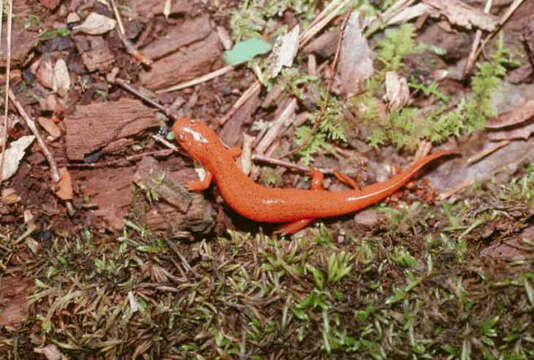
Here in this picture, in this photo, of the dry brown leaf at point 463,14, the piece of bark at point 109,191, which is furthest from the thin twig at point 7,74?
the dry brown leaf at point 463,14

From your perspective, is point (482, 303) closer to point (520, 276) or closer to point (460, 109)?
point (520, 276)

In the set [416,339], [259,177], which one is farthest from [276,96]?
[416,339]

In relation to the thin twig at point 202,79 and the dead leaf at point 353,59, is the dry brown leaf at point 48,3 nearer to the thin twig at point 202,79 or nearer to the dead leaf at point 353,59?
the thin twig at point 202,79

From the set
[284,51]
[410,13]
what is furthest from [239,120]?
[410,13]

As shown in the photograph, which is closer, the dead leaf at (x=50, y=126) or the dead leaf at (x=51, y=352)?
the dead leaf at (x=51, y=352)

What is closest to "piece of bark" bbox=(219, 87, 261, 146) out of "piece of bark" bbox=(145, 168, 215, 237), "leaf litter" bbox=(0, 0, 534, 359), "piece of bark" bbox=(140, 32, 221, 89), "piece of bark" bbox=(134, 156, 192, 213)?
"leaf litter" bbox=(0, 0, 534, 359)
